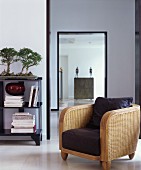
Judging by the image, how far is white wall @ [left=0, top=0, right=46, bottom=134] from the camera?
473 cm

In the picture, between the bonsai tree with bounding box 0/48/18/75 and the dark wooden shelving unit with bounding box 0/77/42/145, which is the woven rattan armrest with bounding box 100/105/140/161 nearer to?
the dark wooden shelving unit with bounding box 0/77/42/145

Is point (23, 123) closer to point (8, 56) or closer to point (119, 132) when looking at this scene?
point (8, 56)

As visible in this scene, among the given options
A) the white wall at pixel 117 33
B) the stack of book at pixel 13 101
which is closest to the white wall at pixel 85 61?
the white wall at pixel 117 33

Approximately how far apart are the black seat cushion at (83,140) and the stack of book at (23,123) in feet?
3.05

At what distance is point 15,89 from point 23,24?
1.06 metres

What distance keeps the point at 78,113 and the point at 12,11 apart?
6.67 ft

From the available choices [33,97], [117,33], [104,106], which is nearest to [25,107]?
[33,97]

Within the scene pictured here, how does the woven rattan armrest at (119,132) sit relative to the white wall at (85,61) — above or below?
below

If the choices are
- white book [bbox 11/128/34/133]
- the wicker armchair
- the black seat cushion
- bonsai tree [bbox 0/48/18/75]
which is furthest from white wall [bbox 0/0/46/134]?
the black seat cushion

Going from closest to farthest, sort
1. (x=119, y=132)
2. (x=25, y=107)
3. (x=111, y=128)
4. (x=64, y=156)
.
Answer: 1. (x=111, y=128)
2. (x=119, y=132)
3. (x=64, y=156)
4. (x=25, y=107)

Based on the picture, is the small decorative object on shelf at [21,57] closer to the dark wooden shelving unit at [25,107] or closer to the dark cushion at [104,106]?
the dark wooden shelving unit at [25,107]

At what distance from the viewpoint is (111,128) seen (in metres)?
3.18

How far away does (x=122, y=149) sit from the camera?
3.35 meters

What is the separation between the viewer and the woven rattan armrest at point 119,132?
3156 mm
